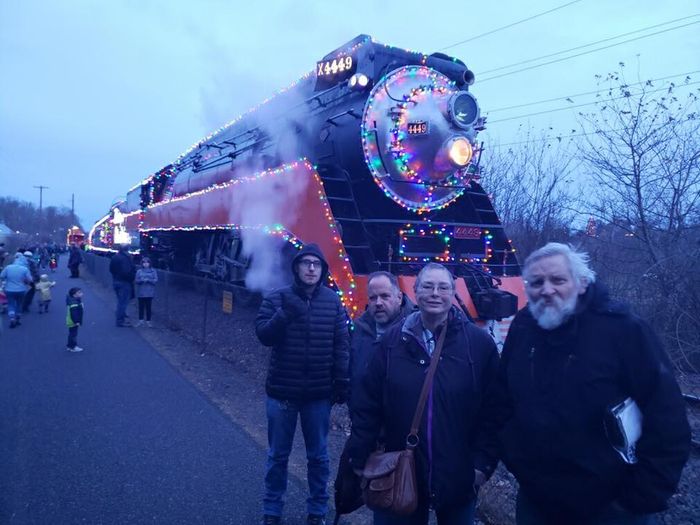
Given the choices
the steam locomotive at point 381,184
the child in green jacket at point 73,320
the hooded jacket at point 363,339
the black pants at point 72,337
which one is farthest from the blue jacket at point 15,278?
the hooded jacket at point 363,339

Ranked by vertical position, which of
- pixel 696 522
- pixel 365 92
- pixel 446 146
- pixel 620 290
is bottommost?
pixel 696 522

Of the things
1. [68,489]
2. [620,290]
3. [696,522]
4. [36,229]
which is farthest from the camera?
[36,229]

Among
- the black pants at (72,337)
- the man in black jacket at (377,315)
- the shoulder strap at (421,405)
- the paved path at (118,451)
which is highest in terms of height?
the man in black jacket at (377,315)

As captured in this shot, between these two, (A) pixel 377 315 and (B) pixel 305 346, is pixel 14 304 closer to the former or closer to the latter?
(B) pixel 305 346

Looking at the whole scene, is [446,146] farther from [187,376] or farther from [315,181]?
[187,376]

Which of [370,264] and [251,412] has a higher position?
[370,264]

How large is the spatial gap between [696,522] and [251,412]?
12.4 feet

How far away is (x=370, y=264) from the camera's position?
214 inches

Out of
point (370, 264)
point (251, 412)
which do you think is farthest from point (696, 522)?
point (251, 412)

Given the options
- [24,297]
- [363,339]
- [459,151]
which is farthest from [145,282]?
[363,339]

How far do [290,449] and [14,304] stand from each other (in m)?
9.28

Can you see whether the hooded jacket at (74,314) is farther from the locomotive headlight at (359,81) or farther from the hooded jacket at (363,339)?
the hooded jacket at (363,339)

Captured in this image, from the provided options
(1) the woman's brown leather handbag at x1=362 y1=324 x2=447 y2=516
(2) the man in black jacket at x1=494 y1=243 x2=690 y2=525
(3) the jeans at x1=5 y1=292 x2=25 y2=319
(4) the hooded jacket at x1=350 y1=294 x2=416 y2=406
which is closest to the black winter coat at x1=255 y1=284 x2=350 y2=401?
(4) the hooded jacket at x1=350 y1=294 x2=416 y2=406

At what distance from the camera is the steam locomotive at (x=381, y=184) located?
5535 mm
